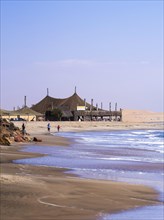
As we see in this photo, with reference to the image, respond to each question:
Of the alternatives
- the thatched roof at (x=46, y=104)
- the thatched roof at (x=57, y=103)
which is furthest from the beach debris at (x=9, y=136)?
the thatched roof at (x=46, y=104)

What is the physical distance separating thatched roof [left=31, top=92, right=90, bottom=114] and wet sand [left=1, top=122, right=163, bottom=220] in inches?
2646

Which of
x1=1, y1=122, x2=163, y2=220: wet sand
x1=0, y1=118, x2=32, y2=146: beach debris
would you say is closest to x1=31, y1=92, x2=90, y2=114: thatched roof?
x1=0, y1=118, x2=32, y2=146: beach debris

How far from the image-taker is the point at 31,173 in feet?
46.5

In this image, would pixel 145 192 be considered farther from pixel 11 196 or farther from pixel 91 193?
pixel 11 196

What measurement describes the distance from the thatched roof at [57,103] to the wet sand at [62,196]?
221ft

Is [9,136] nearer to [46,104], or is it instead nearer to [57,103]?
[57,103]

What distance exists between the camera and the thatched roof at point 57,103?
268 ft

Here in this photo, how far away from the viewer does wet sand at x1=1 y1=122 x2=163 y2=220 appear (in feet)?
29.3

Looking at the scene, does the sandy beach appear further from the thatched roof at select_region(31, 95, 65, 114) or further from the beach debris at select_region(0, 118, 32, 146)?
the thatched roof at select_region(31, 95, 65, 114)

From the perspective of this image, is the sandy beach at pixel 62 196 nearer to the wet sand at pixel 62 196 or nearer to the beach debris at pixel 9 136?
the wet sand at pixel 62 196

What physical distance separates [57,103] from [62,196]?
74.2 m

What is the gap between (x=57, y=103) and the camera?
3332 inches

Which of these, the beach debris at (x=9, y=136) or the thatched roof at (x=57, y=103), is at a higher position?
the thatched roof at (x=57, y=103)

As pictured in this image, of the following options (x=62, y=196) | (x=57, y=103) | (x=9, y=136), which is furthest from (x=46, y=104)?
(x=62, y=196)
